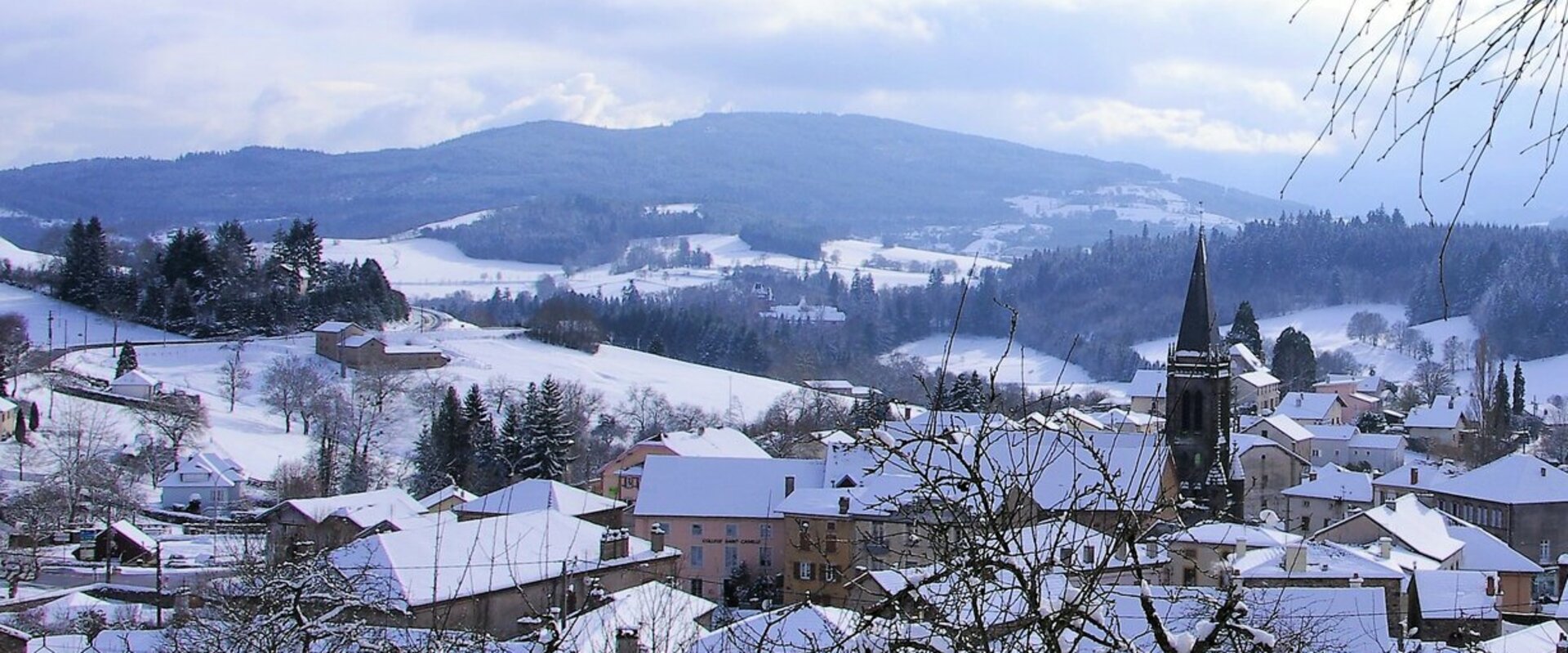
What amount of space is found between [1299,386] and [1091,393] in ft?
31.0

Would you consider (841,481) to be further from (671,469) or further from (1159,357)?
(1159,357)

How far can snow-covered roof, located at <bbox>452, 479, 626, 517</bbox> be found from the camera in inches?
1232

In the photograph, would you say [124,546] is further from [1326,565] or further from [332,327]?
[332,327]

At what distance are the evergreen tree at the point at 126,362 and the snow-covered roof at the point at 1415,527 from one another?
43.7 m

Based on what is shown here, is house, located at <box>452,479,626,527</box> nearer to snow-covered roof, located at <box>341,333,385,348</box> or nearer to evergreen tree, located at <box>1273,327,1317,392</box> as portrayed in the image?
snow-covered roof, located at <box>341,333,385,348</box>

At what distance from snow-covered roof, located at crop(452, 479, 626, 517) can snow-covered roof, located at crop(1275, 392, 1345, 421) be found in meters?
34.9

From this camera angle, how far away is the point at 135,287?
68625mm

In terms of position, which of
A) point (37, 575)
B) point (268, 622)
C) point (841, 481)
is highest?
point (268, 622)

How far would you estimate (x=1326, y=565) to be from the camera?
2106cm

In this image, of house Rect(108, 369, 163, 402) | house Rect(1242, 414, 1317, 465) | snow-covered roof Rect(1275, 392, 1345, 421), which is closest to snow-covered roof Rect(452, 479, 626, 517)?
house Rect(108, 369, 163, 402)

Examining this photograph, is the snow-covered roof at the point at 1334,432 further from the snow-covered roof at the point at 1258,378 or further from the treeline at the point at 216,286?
the treeline at the point at 216,286

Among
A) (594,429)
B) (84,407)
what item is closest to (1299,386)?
(594,429)

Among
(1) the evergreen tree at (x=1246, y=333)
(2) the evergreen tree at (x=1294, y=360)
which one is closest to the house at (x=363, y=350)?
(1) the evergreen tree at (x=1246, y=333)

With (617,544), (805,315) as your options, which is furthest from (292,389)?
(805,315)
